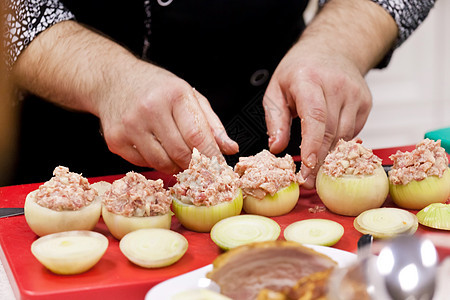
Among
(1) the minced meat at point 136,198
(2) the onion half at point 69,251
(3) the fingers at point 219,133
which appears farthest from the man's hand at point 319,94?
(2) the onion half at point 69,251

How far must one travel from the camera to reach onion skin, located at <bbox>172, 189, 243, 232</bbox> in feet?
5.67

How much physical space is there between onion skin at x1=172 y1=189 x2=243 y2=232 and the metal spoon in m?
0.73

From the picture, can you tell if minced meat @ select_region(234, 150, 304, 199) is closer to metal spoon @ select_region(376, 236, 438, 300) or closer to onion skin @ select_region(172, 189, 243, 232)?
onion skin @ select_region(172, 189, 243, 232)

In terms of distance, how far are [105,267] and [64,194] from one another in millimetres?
289

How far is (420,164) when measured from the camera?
6.06 ft

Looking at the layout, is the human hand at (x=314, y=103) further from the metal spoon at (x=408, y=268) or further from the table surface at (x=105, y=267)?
the metal spoon at (x=408, y=268)

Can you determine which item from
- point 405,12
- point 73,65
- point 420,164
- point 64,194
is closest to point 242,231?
point 64,194

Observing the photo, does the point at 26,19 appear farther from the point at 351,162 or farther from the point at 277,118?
the point at 351,162

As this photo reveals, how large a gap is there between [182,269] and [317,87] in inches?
35.4

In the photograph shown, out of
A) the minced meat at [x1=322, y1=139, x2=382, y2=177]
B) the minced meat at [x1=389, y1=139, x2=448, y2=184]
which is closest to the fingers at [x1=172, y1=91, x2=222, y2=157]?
the minced meat at [x1=322, y1=139, x2=382, y2=177]

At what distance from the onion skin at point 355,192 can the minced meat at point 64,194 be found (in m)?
0.76

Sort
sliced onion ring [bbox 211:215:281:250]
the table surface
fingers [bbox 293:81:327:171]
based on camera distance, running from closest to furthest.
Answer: the table surface, sliced onion ring [bbox 211:215:281:250], fingers [bbox 293:81:327:171]

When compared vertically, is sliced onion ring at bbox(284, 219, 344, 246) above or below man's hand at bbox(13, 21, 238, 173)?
below

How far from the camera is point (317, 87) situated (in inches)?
81.1
